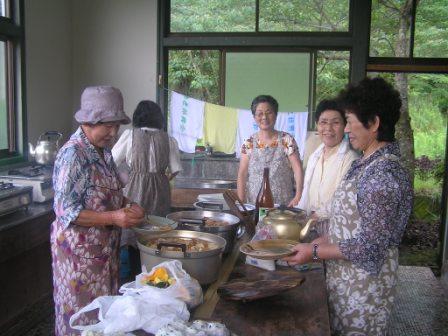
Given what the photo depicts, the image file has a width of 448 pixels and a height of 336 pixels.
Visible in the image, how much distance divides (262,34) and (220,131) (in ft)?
3.46

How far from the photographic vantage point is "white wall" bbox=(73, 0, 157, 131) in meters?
4.86

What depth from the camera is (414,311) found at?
12.2 ft

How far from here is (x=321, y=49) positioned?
184 inches

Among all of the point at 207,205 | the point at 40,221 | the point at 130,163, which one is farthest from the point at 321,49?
the point at 40,221

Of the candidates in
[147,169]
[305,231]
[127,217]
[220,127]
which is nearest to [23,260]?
[147,169]

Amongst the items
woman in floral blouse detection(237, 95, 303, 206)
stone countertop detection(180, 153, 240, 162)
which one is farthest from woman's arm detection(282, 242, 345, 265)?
stone countertop detection(180, 153, 240, 162)

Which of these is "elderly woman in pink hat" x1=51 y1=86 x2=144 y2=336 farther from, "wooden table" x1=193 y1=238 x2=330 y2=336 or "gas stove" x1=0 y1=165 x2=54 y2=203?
"gas stove" x1=0 y1=165 x2=54 y2=203

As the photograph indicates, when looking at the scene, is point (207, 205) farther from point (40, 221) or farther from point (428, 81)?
point (428, 81)

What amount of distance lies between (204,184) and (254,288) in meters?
3.02

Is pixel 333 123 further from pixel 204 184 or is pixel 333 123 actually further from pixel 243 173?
pixel 204 184

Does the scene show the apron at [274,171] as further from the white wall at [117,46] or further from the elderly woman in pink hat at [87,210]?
the white wall at [117,46]

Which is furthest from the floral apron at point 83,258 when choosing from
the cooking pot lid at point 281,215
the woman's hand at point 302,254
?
the woman's hand at point 302,254

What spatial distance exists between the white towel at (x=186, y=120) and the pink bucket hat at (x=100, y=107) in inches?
114

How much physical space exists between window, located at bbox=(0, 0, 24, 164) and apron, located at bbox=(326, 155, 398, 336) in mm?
3163
